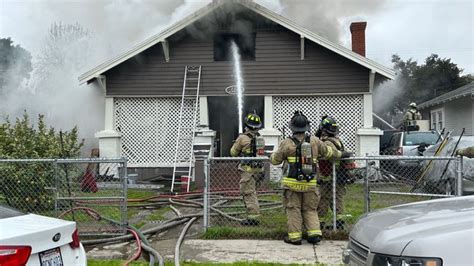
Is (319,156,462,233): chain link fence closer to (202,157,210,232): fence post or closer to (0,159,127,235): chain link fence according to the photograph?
(202,157,210,232): fence post

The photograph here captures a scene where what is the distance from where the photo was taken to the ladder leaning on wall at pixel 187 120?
1316cm

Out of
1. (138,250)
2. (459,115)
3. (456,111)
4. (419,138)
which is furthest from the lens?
(456,111)

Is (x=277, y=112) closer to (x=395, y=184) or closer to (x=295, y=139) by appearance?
(x=395, y=184)

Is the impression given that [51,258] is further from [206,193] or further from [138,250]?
[206,193]

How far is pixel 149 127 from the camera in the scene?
44.9 ft

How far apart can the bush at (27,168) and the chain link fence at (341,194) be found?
3.06m

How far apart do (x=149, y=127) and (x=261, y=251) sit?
8.64 metres

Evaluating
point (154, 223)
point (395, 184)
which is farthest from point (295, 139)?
point (395, 184)

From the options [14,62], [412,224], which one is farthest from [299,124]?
[14,62]

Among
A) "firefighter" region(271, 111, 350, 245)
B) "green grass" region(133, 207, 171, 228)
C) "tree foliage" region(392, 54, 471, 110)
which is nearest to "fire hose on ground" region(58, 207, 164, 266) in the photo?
"green grass" region(133, 207, 171, 228)

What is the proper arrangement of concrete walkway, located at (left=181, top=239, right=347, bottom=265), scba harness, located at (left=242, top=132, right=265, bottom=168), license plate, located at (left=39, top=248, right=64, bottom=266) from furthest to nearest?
scba harness, located at (left=242, top=132, right=265, bottom=168) < concrete walkway, located at (left=181, top=239, right=347, bottom=265) < license plate, located at (left=39, top=248, right=64, bottom=266)

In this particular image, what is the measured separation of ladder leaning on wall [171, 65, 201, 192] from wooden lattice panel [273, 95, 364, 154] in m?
2.38

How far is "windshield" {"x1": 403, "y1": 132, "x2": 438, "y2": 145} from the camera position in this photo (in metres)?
13.7

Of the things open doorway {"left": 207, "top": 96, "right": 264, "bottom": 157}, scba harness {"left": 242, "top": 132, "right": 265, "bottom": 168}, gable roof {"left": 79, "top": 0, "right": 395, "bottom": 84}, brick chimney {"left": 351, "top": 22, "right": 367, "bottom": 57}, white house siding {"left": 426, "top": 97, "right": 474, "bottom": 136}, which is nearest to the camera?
scba harness {"left": 242, "top": 132, "right": 265, "bottom": 168}
